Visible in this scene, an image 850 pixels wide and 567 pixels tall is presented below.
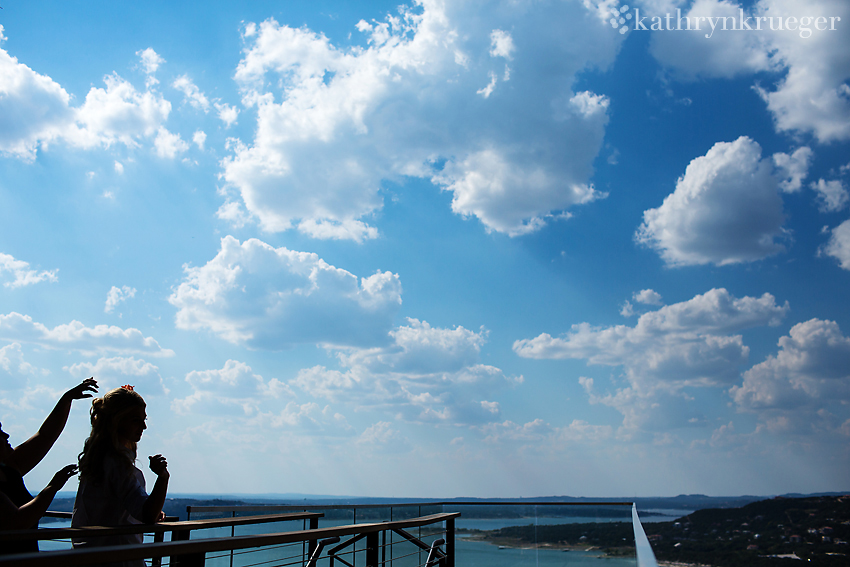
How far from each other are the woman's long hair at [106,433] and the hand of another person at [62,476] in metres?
0.03

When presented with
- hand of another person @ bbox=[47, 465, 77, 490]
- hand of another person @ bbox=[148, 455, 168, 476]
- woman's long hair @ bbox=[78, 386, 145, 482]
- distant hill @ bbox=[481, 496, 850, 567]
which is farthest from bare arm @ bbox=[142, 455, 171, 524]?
distant hill @ bbox=[481, 496, 850, 567]

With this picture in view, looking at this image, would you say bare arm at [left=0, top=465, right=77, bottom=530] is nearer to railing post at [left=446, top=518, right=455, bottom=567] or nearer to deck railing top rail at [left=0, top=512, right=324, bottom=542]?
deck railing top rail at [left=0, top=512, right=324, bottom=542]

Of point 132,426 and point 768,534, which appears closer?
point 132,426

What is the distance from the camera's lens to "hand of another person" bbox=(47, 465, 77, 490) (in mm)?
1992

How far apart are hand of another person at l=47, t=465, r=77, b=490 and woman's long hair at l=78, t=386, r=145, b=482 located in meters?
0.03

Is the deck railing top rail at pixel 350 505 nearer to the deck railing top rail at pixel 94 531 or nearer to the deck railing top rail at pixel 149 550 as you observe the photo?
the deck railing top rail at pixel 94 531

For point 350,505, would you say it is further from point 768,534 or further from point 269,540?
point 768,534

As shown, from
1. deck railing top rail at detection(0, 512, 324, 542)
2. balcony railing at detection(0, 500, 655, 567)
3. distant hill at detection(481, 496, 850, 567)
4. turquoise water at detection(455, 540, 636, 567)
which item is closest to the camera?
balcony railing at detection(0, 500, 655, 567)

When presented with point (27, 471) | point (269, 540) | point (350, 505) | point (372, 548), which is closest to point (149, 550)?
point (269, 540)

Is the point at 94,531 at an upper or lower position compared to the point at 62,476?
lower

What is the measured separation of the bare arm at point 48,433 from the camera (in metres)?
2.29

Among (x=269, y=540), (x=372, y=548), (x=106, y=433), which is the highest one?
(x=106, y=433)

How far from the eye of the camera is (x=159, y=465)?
2105 millimetres

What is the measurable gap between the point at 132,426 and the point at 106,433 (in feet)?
0.32
